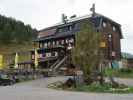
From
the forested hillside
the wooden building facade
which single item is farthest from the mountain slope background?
the wooden building facade

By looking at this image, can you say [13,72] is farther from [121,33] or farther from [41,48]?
[121,33]

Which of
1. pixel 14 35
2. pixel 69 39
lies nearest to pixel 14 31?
pixel 14 35

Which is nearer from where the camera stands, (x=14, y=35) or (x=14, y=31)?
(x=14, y=35)

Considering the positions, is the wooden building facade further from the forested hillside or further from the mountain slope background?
the forested hillside

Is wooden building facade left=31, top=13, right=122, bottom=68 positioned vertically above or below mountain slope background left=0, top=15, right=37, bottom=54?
below

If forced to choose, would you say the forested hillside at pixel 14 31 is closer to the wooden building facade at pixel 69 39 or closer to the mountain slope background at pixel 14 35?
the mountain slope background at pixel 14 35

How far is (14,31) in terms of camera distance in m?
130

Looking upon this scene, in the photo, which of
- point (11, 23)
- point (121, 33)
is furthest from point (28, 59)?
point (11, 23)

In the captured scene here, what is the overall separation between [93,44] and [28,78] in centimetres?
1613

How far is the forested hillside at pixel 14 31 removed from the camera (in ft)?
395

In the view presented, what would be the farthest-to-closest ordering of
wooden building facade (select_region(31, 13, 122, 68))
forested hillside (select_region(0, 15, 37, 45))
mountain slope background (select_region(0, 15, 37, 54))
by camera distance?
forested hillside (select_region(0, 15, 37, 45))
mountain slope background (select_region(0, 15, 37, 54))
wooden building facade (select_region(31, 13, 122, 68))

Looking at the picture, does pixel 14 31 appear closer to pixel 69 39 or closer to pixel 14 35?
pixel 14 35

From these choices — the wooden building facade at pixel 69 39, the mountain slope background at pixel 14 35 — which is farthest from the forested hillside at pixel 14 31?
the wooden building facade at pixel 69 39

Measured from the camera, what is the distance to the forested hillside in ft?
395
